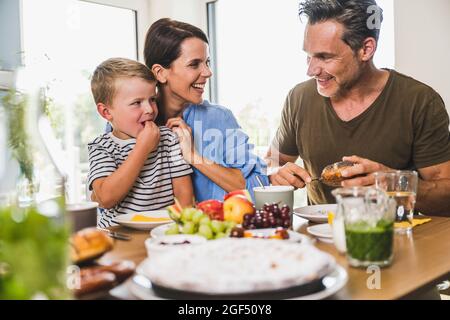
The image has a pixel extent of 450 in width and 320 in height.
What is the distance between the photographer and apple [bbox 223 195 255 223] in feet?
4.07

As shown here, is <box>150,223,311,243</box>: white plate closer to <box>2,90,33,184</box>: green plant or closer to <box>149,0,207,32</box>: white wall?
<box>2,90,33,184</box>: green plant

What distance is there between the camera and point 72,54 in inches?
120

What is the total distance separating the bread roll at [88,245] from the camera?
2.85ft

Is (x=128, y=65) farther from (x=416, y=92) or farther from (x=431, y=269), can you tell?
(x=431, y=269)

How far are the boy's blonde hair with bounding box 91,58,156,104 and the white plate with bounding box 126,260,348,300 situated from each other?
1.18 m

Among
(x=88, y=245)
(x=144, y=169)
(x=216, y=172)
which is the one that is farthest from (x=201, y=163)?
(x=88, y=245)

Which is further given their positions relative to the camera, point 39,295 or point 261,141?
point 261,141

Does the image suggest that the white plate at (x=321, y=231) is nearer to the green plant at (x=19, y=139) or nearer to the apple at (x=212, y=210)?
the apple at (x=212, y=210)

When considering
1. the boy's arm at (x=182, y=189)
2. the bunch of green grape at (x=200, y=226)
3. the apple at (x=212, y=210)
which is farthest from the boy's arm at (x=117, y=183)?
the bunch of green grape at (x=200, y=226)

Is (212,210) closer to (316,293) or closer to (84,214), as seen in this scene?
(84,214)

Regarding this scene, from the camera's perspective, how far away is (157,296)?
74 cm

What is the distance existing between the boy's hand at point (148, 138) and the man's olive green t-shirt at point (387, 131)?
78 centimetres
